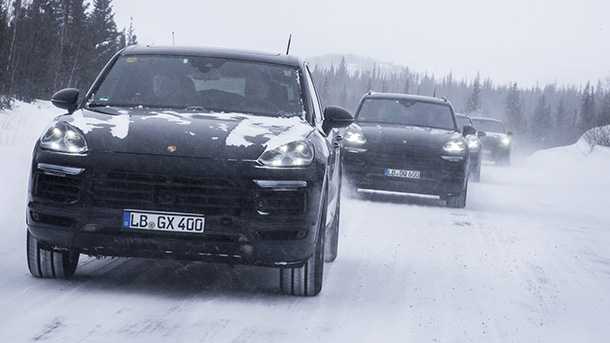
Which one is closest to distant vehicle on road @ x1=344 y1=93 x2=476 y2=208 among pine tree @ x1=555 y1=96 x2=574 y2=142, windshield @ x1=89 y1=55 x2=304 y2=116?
windshield @ x1=89 y1=55 x2=304 y2=116

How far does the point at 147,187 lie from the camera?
219 inches

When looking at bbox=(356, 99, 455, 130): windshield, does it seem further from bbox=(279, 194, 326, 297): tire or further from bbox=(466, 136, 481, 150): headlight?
bbox=(279, 194, 326, 297): tire

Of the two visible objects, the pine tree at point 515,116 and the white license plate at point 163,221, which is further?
the pine tree at point 515,116

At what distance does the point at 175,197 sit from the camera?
558 centimetres

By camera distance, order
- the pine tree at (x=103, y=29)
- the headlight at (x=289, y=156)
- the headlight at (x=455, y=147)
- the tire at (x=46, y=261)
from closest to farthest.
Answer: the headlight at (x=289, y=156)
the tire at (x=46, y=261)
the headlight at (x=455, y=147)
the pine tree at (x=103, y=29)

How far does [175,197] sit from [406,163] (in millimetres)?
9105

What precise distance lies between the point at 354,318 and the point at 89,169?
1.69 m

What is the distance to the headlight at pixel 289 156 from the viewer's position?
5.71 m

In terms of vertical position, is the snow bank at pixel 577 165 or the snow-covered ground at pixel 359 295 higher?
the snow-covered ground at pixel 359 295

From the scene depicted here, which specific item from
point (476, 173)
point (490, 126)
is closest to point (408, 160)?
point (476, 173)

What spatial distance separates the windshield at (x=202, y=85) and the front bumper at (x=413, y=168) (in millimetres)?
7358

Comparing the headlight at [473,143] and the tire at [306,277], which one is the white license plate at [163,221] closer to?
the tire at [306,277]

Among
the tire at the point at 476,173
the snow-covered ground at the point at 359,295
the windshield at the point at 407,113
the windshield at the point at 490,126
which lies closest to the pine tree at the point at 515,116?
the windshield at the point at 490,126

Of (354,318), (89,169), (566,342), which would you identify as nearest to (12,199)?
(89,169)
